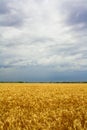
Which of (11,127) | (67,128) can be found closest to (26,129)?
(11,127)

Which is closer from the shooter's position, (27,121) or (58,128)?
(58,128)

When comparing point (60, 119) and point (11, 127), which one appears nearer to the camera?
point (11, 127)

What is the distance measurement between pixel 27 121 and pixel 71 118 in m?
1.67

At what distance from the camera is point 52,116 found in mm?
9633

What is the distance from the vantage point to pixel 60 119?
→ 9.01 m

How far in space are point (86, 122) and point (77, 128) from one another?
A: 2.52ft

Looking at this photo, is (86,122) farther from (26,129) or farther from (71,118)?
(26,129)

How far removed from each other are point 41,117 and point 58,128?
4.68 feet

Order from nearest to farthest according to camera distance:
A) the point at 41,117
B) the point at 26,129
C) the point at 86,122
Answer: the point at 26,129
the point at 86,122
the point at 41,117

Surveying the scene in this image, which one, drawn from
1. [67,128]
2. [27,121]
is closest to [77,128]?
[67,128]

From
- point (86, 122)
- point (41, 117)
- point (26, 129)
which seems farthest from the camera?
point (41, 117)

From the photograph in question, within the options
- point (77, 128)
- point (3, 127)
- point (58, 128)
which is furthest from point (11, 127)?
point (77, 128)

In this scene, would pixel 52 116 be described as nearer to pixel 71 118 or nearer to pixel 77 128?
pixel 71 118

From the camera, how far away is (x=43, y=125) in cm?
→ 820
